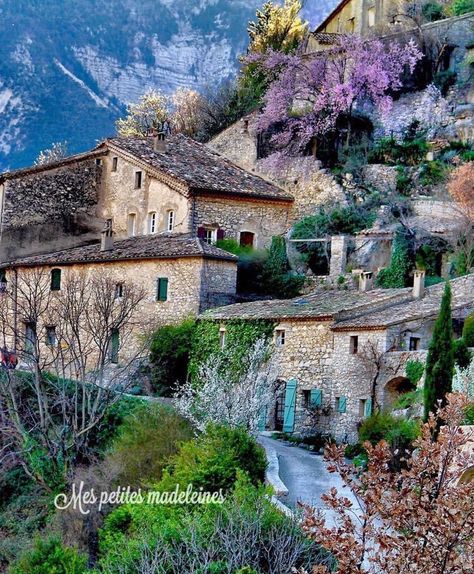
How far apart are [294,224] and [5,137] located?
51695mm

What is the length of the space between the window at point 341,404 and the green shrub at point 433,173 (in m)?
12.6

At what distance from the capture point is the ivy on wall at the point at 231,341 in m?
31.4

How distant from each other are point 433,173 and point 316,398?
13.0 meters

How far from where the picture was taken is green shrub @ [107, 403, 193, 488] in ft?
76.7

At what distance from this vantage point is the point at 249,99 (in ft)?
166

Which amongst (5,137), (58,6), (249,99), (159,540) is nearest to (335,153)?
(249,99)

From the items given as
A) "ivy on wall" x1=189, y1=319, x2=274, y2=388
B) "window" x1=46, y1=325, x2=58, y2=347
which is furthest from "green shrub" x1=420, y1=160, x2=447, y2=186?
"window" x1=46, y1=325, x2=58, y2=347

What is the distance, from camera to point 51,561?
1755 cm

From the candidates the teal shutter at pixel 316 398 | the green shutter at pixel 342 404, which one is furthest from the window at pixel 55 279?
the green shutter at pixel 342 404

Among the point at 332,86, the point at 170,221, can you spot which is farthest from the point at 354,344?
the point at 332,86

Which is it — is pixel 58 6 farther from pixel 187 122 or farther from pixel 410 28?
pixel 410 28

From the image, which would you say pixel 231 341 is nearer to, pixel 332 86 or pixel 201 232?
pixel 201 232

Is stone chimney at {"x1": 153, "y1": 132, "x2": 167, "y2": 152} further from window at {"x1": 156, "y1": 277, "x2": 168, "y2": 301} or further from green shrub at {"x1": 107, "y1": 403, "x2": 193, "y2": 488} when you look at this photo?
green shrub at {"x1": 107, "y1": 403, "x2": 193, "y2": 488}

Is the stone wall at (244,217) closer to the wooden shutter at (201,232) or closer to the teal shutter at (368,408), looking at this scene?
the wooden shutter at (201,232)
